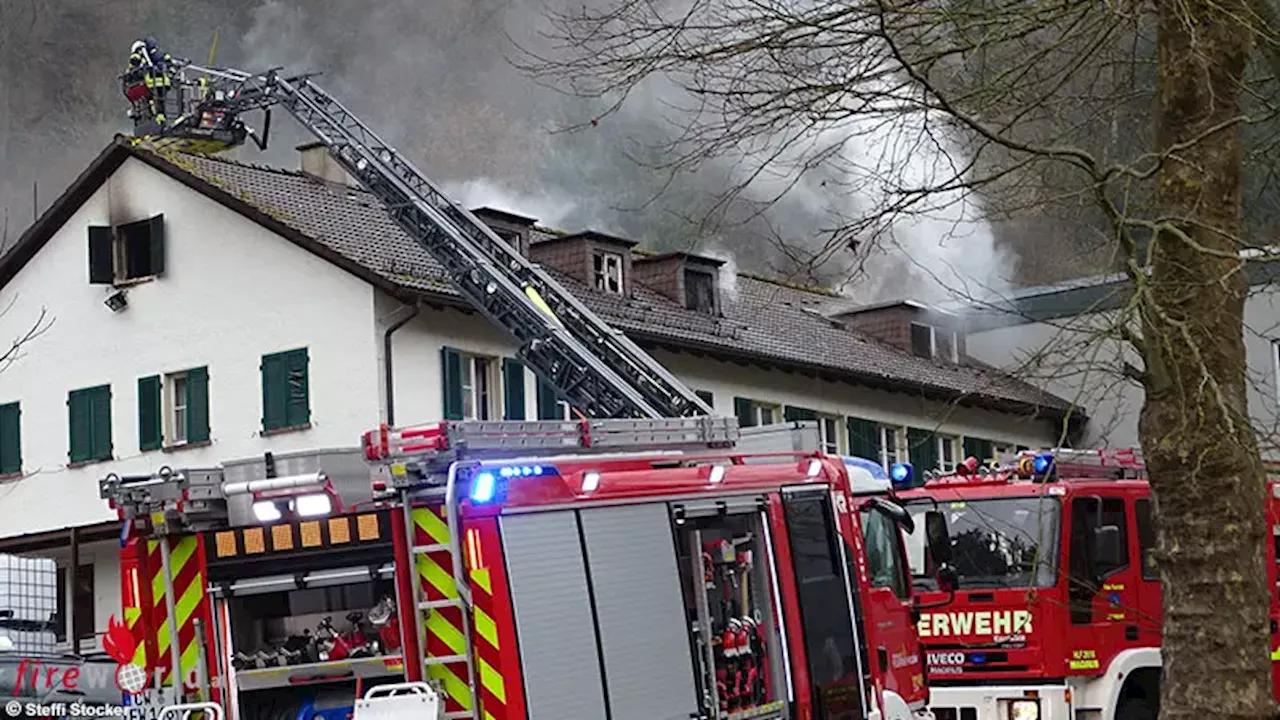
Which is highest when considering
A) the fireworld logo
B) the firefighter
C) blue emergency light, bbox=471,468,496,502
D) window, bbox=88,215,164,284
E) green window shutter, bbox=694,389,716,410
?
the firefighter

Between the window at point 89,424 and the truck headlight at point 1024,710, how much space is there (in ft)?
64.4

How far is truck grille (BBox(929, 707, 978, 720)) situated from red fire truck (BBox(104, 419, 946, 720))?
2.40 metres

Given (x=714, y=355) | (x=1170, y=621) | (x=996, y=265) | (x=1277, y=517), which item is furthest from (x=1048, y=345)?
(x=996, y=265)

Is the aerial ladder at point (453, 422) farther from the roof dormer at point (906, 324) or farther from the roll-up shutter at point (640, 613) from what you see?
the roof dormer at point (906, 324)

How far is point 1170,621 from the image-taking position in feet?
32.2

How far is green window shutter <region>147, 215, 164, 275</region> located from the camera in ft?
103

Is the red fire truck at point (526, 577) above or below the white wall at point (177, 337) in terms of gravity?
below

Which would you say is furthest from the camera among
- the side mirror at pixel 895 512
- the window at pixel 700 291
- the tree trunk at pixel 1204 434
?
the window at pixel 700 291

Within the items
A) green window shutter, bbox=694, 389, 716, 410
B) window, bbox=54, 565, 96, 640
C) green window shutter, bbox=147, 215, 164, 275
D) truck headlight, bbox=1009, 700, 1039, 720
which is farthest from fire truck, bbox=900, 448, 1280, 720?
window, bbox=54, 565, 96, 640

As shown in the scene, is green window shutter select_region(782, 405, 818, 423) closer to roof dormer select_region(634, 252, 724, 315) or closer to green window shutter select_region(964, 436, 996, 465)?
roof dormer select_region(634, 252, 724, 315)

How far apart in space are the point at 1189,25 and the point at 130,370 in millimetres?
24214

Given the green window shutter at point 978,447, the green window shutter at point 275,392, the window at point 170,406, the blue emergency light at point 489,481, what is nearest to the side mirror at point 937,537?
the blue emergency light at point 489,481

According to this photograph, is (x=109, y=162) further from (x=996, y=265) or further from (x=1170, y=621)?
(x=1170, y=621)

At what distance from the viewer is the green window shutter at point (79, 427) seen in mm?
31703
